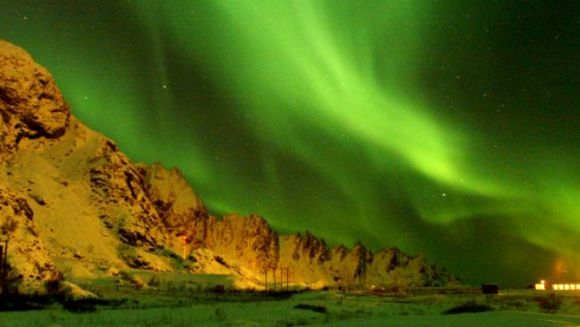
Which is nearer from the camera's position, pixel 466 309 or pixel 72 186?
pixel 466 309

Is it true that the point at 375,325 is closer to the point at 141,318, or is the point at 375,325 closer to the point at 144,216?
the point at 141,318

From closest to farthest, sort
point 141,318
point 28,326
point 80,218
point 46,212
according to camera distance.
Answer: point 28,326 → point 141,318 → point 46,212 → point 80,218

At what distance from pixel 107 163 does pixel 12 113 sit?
981 inches

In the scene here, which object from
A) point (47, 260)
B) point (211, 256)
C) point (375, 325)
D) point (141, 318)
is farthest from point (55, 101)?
point (375, 325)

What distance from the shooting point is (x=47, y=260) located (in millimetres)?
85812

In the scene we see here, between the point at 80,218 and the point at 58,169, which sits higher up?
the point at 58,169

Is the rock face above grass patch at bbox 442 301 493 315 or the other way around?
above

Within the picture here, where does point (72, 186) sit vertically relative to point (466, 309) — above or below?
above

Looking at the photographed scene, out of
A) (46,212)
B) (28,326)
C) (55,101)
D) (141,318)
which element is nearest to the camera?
(28,326)

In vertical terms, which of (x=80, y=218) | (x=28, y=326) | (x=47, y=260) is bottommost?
(x=28, y=326)

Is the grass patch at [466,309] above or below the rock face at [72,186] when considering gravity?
below

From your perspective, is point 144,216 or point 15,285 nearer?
point 15,285

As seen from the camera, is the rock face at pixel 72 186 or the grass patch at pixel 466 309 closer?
the grass patch at pixel 466 309

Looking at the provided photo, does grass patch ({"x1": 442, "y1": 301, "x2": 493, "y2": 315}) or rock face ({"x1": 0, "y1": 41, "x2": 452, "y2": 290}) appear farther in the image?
rock face ({"x1": 0, "y1": 41, "x2": 452, "y2": 290})
